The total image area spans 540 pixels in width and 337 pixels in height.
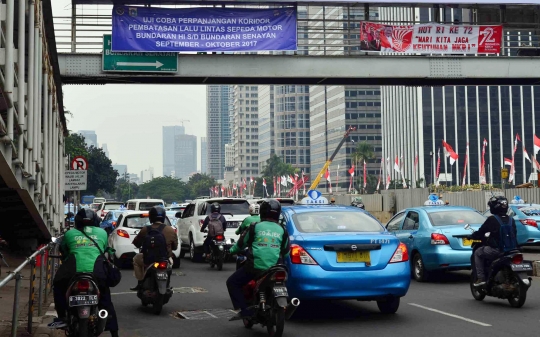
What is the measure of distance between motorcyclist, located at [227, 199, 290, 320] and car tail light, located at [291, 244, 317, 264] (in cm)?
56

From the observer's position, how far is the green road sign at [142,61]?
23.1 meters

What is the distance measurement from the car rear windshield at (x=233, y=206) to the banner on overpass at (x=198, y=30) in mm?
4671

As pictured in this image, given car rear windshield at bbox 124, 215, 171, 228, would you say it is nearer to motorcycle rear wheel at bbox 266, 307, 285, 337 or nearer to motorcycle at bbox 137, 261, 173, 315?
motorcycle at bbox 137, 261, 173, 315

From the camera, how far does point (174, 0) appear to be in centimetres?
2445

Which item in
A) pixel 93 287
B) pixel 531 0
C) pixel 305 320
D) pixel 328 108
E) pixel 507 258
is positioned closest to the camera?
pixel 93 287

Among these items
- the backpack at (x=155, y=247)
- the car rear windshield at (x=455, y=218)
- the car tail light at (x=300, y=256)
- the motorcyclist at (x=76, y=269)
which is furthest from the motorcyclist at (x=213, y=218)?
the motorcyclist at (x=76, y=269)

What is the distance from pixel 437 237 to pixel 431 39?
11.5 meters

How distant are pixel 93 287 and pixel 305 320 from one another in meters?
3.52

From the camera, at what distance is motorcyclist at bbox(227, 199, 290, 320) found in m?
8.88

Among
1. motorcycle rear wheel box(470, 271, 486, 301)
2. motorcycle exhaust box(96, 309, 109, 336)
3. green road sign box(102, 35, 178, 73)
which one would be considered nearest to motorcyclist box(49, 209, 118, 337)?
motorcycle exhaust box(96, 309, 109, 336)

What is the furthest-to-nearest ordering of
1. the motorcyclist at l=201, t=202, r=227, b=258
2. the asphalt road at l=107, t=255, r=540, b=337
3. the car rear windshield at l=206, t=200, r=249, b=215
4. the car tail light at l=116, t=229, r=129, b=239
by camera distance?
the car rear windshield at l=206, t=200, r=249, b=215 < the motorcyclist at l=201, t=202, r=227, b=258 < the car tail light at l=116, t=229, r=129, b=239 < the asphalt road at l=107, t=255, r=540, b=337

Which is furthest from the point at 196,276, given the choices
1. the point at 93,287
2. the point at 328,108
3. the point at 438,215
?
the point at 328,108

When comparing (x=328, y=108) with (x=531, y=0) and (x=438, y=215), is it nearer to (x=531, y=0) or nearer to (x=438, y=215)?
(x=531, y=0)

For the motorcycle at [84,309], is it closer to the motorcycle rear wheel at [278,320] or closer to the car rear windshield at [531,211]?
the motorcycle rear wheel at [278,320]
